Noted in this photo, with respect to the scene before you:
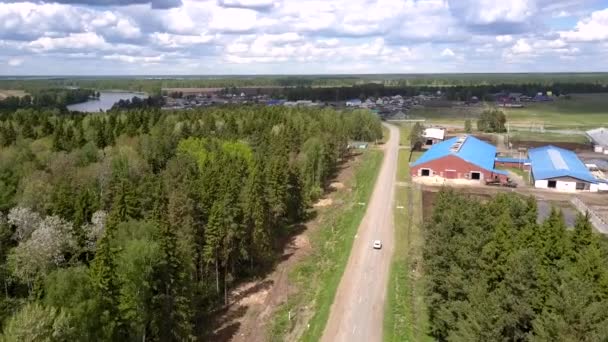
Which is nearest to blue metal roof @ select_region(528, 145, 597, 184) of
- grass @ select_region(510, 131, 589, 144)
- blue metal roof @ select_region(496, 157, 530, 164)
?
blue metal roof @ select_region(496, 157, 530, 164)

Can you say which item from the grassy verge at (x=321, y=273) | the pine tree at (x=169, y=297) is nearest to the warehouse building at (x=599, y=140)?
the grassy verge at (x=321, y=273)

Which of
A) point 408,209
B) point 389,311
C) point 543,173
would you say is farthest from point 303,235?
point 543,173

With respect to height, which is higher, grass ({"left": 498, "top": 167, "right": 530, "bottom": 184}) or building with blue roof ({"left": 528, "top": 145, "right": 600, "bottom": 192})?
building with blue roof ({"left": 528, "top": 145, "right": 600, "bottom": 192})

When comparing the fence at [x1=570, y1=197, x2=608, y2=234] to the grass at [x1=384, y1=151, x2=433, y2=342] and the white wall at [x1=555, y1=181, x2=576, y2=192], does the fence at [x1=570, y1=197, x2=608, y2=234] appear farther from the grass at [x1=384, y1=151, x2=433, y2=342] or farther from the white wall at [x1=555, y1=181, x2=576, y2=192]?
the grass at [x1=384, y1=151, x2=433, y2=342]

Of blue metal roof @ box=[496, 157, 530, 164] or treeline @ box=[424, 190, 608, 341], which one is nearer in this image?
treeline @ box=[424, 190, 608, 341]

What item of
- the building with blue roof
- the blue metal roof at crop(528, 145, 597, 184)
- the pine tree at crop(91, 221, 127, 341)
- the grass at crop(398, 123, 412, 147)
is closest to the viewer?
the pine tree at crop(91, 221, 127, 341)

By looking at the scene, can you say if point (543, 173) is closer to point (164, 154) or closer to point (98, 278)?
point (164, 154)
